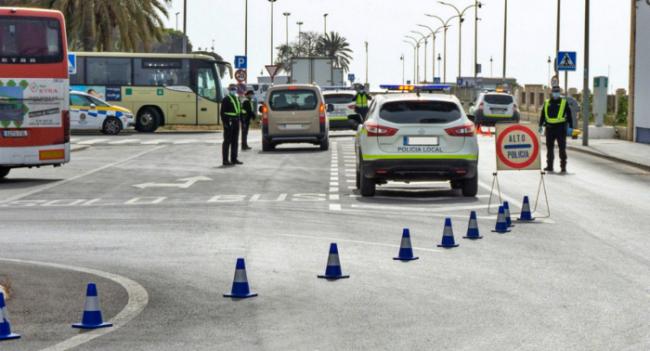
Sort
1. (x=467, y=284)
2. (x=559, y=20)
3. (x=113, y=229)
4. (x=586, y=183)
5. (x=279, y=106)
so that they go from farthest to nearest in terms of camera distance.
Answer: (x=559, y=20)
(x=279, y=106)
(x=586, y=183)
(x=113, y=229)
(x=467, y=284)

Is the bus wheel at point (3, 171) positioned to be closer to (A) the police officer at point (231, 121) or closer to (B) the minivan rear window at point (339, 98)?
(A) the police officer at point (231, 121)

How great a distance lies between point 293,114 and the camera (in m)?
37.6

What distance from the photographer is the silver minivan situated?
3756 centimetres

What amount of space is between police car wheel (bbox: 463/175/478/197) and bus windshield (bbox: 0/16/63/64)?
886cm

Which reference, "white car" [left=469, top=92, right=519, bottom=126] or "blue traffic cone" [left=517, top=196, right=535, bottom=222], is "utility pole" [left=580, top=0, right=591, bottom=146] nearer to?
"white car" [left=469, top=92, right=519, bottom=126]

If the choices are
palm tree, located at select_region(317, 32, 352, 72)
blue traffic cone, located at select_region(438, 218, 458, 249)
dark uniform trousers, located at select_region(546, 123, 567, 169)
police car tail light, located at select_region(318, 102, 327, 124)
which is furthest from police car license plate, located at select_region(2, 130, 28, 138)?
palm tree, located at select_region(317, 32, 352, 72)

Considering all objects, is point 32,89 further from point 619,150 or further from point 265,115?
point 619,150

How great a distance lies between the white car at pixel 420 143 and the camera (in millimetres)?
20891

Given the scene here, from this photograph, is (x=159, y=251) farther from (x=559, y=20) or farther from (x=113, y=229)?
(x=559, y=20)

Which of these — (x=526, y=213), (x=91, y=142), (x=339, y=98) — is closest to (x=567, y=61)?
(x=339, y=98)

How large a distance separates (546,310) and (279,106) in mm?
27977

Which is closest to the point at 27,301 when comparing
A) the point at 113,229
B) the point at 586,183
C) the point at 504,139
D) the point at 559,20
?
the point at 113,229

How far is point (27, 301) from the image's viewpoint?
10.4 meters

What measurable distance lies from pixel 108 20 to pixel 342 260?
155 ft
